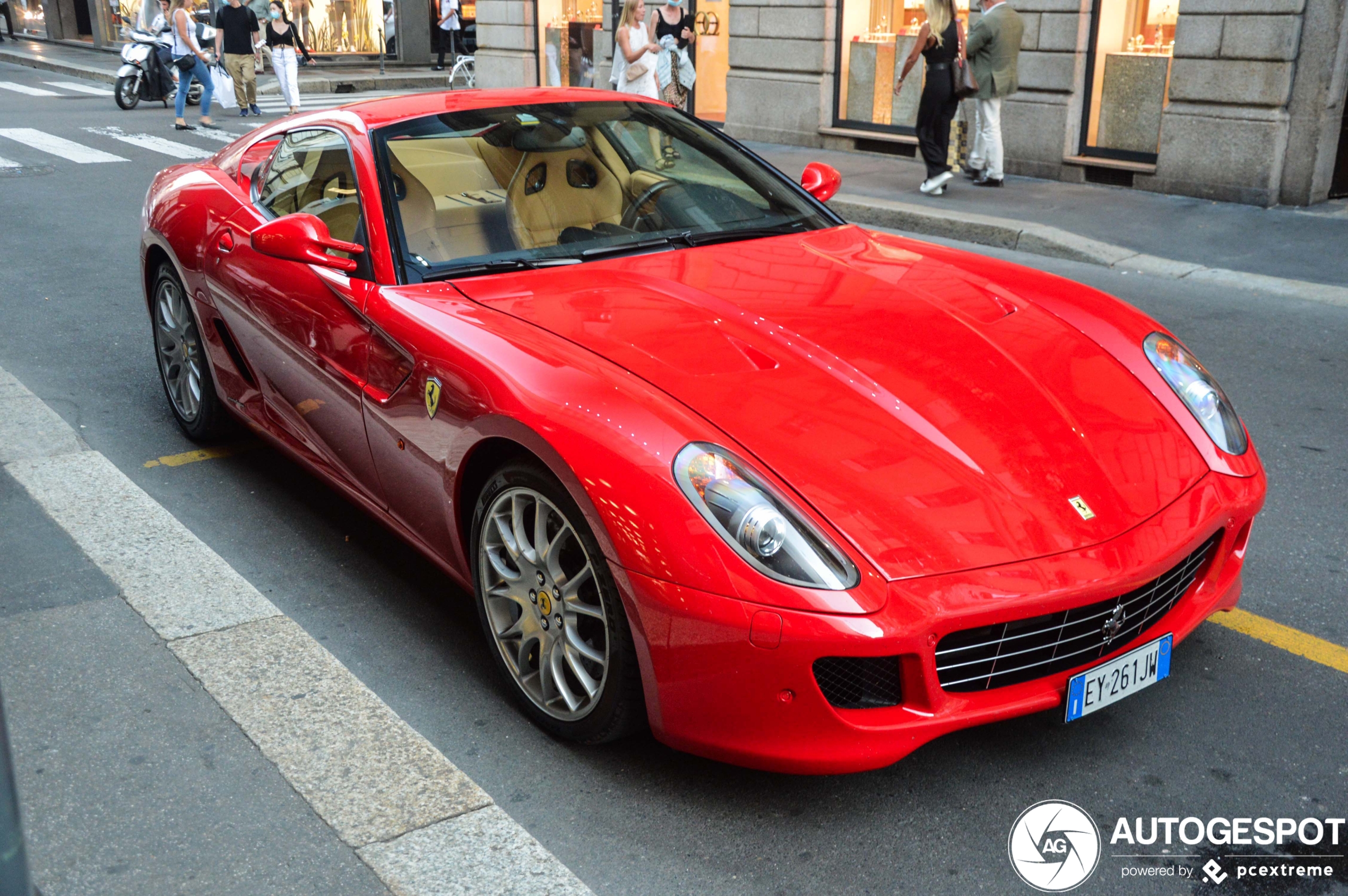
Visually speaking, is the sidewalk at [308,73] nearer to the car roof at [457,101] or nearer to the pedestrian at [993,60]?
the pedestrian at [993,60]

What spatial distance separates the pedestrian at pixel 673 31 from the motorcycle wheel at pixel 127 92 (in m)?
9.12

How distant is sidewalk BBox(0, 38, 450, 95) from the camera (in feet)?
78.5

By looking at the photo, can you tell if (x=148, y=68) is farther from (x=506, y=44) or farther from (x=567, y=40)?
(x=567, y=40)

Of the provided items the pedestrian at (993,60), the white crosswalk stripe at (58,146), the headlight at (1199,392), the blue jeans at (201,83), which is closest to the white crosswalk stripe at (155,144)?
the white crosswalk stripe at (58,146)

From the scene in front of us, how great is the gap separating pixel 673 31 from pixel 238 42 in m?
7.24

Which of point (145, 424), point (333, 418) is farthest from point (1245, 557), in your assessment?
point (145, 424)

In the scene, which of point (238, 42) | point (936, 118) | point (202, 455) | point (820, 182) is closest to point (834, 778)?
point (820, 182)

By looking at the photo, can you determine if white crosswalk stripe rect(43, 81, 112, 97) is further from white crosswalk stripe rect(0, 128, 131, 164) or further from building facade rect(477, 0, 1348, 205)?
building facade rect(477, 0, 1348, 205)

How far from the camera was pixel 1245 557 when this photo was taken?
13.5ft

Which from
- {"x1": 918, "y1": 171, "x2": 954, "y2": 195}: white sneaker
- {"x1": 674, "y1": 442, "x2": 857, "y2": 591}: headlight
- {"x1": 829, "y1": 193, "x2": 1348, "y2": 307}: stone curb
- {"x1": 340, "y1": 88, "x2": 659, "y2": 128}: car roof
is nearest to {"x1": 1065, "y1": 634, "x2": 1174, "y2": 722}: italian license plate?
{"x1": 674, "y1": 442, "x2": 857, "y2": 591}: headlight

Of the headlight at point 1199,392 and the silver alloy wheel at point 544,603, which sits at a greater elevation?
the headlight at point 1199,392

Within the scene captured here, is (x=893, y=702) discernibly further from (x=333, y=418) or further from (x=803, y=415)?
(x=333, y=418)

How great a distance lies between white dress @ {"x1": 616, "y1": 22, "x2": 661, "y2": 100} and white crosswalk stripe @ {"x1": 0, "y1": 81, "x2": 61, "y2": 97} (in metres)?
13.6

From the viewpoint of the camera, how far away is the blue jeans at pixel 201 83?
17547 mm
